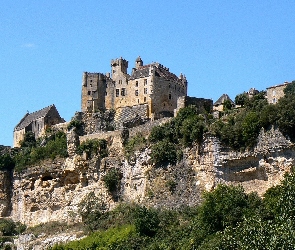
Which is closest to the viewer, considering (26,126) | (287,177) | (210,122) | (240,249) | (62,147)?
(240,249)

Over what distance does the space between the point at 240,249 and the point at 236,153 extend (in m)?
9.87

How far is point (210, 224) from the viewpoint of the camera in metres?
39.3

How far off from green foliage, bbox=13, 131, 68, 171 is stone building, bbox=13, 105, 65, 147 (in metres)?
3.10

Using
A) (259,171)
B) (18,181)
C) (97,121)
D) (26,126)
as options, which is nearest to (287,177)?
(259,171)

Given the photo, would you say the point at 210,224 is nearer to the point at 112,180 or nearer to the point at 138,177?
the point at 138,177

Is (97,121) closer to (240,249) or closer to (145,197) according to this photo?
(145,197)

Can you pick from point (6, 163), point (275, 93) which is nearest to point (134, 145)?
point (275, 93)

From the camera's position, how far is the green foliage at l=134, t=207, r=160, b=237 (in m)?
42.6

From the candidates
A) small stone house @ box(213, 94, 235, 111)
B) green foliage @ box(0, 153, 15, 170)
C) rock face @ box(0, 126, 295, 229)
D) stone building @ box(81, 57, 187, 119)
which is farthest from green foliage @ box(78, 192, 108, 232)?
small stone house @ box(213, 94, 235, 111)

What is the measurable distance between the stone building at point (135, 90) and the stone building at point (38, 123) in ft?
9.82

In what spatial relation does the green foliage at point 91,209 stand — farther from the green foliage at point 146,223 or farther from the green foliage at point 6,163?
the green foliage at point 6,163

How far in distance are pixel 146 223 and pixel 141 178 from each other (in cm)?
597

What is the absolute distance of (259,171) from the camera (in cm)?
4197

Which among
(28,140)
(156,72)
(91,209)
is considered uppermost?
(156,72)
